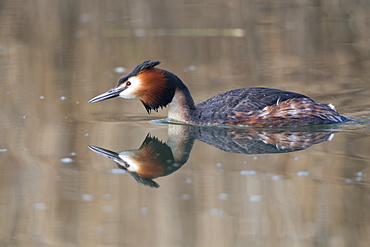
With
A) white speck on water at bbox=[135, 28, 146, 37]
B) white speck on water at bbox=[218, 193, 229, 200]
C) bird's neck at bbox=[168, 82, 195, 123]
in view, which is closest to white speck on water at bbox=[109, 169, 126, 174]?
white speck on water at bbox=[218, 193, 229, 200]

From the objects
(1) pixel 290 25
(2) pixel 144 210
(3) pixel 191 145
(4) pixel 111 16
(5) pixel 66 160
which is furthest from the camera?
(4) pixel 111 16

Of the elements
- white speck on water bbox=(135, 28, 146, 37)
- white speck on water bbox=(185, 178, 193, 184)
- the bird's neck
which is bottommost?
white speck on water bbox=(185, 178, 193, 184)

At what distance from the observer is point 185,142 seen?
7.78 meters

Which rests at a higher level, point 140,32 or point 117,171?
point 140,32

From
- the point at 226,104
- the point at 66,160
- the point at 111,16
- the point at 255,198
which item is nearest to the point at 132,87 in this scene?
the point at 226,104

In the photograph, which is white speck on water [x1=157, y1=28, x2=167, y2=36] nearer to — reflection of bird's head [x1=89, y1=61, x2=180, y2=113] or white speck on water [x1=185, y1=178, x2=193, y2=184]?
reflection of bird's head [x1=89, y1=61, x2=180, y2=113]

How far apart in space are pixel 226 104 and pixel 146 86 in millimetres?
973

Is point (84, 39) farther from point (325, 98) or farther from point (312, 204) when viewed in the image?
point (312, 204)

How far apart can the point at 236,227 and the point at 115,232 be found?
35.8 inches

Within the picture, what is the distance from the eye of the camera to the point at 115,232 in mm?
5215

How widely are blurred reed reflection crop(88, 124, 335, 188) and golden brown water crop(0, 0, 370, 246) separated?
0.12 feet

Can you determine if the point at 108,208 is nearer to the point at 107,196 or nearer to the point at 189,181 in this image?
the point at 107,196

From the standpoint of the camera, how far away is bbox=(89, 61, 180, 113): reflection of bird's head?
828 cm

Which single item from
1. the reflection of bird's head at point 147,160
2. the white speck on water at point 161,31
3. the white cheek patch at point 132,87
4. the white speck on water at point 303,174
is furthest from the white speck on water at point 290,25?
the white speck on water at point 303,174
